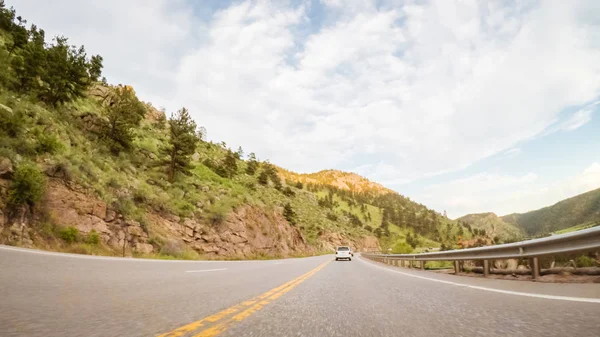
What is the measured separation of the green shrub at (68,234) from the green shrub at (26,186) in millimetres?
1943

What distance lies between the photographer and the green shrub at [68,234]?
648 inches

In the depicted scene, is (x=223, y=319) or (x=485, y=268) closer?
(x=223, y=319)

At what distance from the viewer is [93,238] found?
706 inches

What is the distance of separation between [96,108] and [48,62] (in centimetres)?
724

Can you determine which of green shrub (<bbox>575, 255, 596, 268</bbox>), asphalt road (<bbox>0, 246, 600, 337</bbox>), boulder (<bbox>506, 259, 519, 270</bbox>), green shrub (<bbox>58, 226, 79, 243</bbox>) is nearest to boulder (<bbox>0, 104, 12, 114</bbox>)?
green shrub (<bbox>58, 226, 79, 243</bbox>)

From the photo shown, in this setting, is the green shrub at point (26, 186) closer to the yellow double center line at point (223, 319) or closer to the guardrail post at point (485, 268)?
the yellow double center line at point (223, 319)

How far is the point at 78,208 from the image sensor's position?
1905 cm

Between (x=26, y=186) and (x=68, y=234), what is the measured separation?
9.72ft

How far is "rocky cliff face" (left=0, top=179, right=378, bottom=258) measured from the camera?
16.8 metres

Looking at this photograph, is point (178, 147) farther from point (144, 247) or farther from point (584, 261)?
point (584, 261)

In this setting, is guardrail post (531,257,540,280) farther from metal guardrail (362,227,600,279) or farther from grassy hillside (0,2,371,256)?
grassy hillside (0,2,371,256)

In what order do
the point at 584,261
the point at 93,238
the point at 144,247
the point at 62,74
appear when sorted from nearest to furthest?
1. the point at 584,261
2. the point at 93,238
3. the point at 144,247
4. the point at 62,74

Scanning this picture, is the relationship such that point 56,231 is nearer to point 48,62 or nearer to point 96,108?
point 48,62

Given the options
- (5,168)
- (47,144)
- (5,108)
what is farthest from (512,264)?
(5,108)
